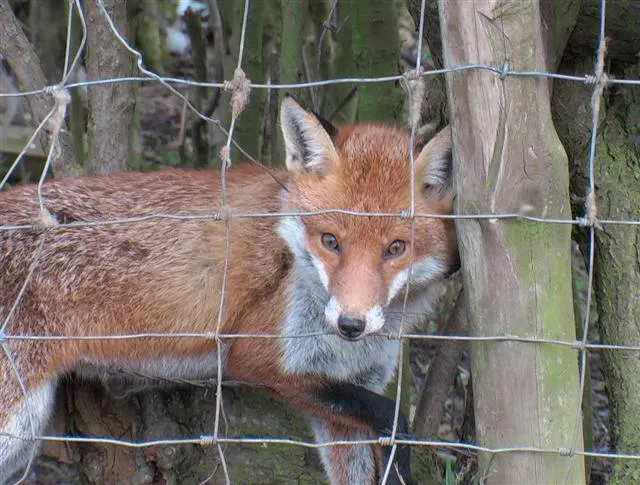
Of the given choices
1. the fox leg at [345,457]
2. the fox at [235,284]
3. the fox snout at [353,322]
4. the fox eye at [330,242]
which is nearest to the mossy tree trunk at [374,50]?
the fox at [235,284]

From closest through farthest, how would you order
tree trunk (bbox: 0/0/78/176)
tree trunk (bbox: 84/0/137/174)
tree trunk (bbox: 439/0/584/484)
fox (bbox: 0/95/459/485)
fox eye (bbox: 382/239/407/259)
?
tree trunk (bbox: 439/0/584/484) → fox eye (bbox: 382/239/407/259) → fox (bbox: 0/95/459/485) → tree trunk (bbox: 0/0/78/176) → tree trunk (bbox: 84/0/137/174)

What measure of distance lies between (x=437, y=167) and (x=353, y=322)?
638 mm

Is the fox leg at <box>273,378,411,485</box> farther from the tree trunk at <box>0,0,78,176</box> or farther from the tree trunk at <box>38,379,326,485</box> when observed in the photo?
the tree trunk at <box>0,0,78,176</box>

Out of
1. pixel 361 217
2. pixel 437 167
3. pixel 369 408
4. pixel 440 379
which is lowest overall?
pixel 440 379

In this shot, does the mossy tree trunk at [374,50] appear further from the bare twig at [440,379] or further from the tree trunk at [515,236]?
the tree trunk at [515,236]

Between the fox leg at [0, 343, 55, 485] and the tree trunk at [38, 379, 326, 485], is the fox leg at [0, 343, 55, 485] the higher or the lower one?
the higher one

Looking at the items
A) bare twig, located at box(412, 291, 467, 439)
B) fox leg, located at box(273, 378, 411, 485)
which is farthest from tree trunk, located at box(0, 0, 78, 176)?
bare twig, located at box(412, 291, 467, 439)

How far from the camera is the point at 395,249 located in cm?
326

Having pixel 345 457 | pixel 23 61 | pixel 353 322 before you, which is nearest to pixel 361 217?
pixel 353 322

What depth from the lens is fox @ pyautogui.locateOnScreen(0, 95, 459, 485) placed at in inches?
135

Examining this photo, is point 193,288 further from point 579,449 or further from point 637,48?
point 637,48

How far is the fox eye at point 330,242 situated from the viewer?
3.29m

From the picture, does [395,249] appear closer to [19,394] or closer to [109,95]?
[19,394]

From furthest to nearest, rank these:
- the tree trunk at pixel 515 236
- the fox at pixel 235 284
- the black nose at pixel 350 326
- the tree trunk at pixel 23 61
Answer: the tree trunk at pixel 23 61 → the fox at pixel 235 284 → the black nose at pixel 350 326 → the tree trunk at pixel 515 236
